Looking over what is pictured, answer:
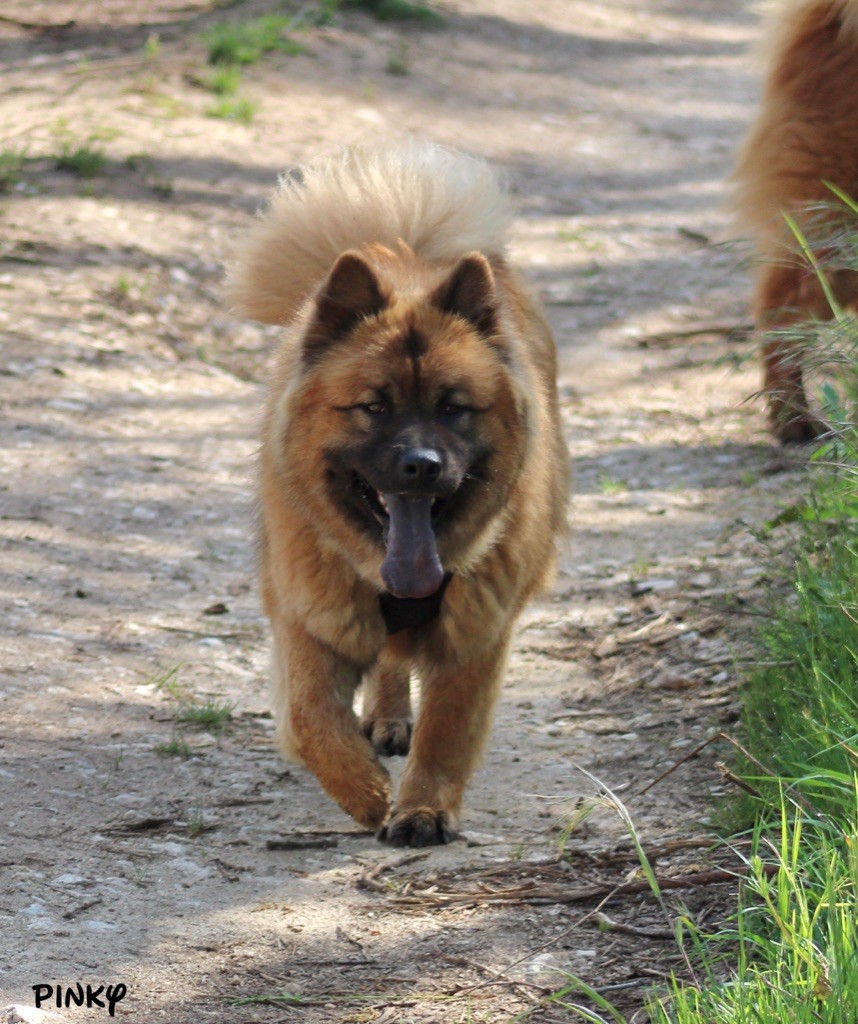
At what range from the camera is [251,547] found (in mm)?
6203

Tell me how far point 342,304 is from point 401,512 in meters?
0.66

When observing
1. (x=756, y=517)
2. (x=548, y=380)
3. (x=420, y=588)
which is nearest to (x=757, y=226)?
(x=756, y=517)

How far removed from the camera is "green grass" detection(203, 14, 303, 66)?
10.9 m

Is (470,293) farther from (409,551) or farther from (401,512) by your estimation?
(409,551)

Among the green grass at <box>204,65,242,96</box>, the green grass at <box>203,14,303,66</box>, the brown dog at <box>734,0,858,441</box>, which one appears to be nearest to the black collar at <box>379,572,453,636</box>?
the brown dog at <box>734,0,858,441</box>

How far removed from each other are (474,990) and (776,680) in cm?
147

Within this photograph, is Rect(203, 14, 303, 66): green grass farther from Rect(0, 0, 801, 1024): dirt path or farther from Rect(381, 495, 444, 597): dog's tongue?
Rect(381, 495, 444, 597): dog's tongue

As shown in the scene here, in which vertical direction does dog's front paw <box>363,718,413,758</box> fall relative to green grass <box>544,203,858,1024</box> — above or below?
below

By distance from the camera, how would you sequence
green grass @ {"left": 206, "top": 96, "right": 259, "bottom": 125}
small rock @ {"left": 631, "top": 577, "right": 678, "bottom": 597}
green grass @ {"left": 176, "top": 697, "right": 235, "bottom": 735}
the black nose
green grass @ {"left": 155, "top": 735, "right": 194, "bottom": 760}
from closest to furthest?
the black nose < green grass @ {"left": 155, "top": 735, "right": 194, "bottom": 760} < green grass @ {"left": 176, "top": 697, "right": 235, "bottom": 735} < small rock @ {"left": 631, "top": 577, "right": 678, "bottom": 597} < green grass @ {"left": 206, "top": 96, "right": 259, "bottom": 125}

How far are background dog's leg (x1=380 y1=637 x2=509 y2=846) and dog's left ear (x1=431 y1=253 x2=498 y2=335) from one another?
107 centimetres

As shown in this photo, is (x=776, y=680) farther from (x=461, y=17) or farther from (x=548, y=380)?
(x=461, y=17)

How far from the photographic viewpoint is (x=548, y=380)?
5.23 metres

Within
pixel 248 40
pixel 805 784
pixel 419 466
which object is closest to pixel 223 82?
pixel 248 40

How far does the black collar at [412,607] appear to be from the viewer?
4.29 m
